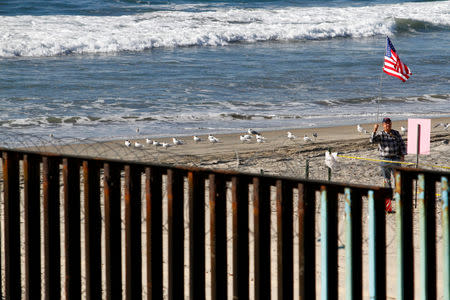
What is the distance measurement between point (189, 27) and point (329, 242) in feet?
108

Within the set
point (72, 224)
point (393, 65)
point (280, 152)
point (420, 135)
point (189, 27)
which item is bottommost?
point (280, 152)

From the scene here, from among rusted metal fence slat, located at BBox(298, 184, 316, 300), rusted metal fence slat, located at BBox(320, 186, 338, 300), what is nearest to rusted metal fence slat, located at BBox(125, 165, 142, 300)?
rusted metal fence slat, located at BBox(298, 184, 316, 300)

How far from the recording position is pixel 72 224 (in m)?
5.00

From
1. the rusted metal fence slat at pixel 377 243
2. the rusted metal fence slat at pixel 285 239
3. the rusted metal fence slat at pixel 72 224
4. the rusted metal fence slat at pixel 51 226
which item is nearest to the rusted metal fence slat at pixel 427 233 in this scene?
the rusted metal fence slat at pixel 377 243

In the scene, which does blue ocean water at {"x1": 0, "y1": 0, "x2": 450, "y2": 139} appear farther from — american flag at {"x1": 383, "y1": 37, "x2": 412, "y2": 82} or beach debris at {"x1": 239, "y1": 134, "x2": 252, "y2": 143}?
beach debris at {"x1": 239, "y1": 134, "x2": 252, "y2": 143}

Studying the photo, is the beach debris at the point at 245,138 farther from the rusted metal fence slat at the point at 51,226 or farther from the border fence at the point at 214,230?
the rusted metal fence slat at the point at 51,226

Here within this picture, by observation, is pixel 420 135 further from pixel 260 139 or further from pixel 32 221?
pixel 32 221

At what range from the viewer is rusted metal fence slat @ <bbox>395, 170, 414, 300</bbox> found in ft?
13.4

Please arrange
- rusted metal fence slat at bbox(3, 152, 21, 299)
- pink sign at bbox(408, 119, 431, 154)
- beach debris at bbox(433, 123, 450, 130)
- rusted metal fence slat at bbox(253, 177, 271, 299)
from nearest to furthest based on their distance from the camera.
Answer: rusted metal fence slat at bbox(253, 177, 271, 299) < rusted metal fence slat at bbox(3, 152, 21, 299) < pink sign at bbox(408, 119, 431, 154) < beach debris at bbox(433, 123, 450, 130)

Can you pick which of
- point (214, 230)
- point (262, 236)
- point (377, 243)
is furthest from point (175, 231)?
point (377, 243)

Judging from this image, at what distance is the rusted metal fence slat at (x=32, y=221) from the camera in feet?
16.6

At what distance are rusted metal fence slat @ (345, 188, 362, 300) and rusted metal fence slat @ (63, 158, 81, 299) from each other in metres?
1.79

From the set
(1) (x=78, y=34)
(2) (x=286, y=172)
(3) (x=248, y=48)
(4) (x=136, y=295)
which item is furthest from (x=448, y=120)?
(1) (x=78, y=34)

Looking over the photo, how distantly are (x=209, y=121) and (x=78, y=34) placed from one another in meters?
17.6
